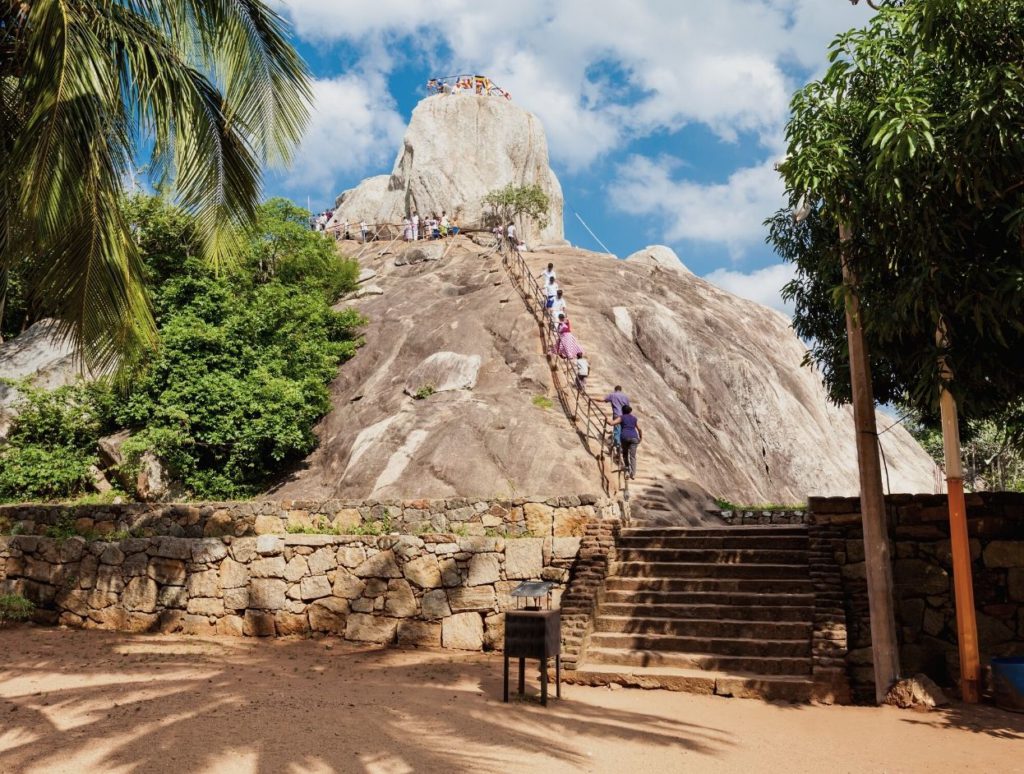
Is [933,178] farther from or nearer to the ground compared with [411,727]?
farther from the ground

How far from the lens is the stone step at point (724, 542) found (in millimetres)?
10398

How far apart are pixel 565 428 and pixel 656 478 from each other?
7.33ft

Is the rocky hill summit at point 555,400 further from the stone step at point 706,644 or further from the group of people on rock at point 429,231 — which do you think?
the group of people on rock at point 429,231

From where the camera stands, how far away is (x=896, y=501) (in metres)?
9.49

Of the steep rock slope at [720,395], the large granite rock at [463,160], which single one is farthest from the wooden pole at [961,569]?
the large granite rock at [463,160]

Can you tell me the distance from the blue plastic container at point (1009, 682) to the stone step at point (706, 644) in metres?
1.75

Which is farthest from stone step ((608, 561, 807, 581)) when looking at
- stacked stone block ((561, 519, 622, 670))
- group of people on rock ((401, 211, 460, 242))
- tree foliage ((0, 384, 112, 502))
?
group of people on rock ((401, 211, 460, 242))

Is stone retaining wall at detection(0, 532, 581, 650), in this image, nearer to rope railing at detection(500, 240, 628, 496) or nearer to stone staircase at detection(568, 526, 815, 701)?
stone staircase at detection(568, 526, 815, 701)

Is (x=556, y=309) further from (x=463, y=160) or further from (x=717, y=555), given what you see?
(x=463, y=160)

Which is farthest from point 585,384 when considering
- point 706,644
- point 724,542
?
point 706,644

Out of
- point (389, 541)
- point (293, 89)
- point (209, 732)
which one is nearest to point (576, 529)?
point (389, 541)

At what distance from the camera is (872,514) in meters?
8.64

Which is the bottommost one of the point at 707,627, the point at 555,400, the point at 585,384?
the point at 707,627

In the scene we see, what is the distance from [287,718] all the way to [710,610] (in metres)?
5.10
